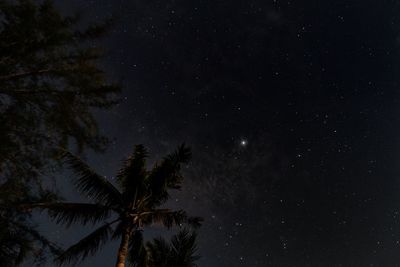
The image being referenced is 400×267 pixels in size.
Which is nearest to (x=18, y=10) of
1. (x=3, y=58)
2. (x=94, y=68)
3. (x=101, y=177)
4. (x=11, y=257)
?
(x=3, y=58)

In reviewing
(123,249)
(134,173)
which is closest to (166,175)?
(134,173)

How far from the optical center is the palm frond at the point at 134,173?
1465 cm

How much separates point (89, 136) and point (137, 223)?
3761mm

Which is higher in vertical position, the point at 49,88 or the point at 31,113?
the point at 49,88

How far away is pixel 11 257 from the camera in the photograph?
53.2ft

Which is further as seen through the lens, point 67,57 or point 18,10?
point 67,57

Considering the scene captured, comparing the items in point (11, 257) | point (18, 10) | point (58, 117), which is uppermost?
point (18, 10)

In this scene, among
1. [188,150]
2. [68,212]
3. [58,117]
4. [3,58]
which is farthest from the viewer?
[188,150]

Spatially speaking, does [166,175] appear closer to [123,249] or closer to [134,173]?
[134,173]

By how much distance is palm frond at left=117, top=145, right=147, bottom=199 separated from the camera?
14.7 m

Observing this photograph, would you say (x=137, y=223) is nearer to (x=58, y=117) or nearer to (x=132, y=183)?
(x=132, y=183)

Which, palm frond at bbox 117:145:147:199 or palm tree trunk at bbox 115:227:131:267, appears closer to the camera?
palm tree trunk at bbox 115:227:131:267

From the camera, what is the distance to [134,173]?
14977mm

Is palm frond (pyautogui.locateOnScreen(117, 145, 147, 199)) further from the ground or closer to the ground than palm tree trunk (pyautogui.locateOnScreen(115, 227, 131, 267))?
further from the ground
